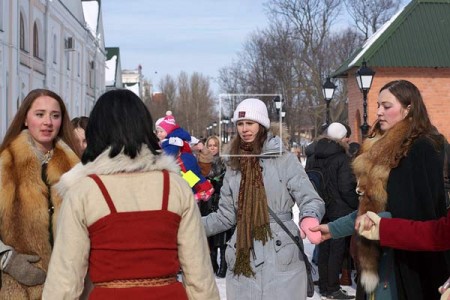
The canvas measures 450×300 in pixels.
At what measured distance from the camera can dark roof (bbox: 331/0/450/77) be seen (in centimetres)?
3031

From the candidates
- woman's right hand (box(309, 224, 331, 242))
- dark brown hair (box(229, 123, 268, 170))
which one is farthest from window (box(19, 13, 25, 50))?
woman's right hand (box(309, 224, 331, 242))

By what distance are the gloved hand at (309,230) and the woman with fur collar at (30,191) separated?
1435 mm

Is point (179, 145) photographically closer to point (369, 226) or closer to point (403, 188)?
point (403, 188)

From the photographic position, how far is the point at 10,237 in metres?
4.16

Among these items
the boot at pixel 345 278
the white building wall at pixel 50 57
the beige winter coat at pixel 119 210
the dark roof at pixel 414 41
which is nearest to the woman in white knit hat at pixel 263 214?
the beige winter coat at pixel 119 210

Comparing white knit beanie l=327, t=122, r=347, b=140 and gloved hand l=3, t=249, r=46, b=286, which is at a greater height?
white knit beanie l=327, t=122, r=347, b=140

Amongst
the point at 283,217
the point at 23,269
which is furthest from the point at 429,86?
the point at 23,269

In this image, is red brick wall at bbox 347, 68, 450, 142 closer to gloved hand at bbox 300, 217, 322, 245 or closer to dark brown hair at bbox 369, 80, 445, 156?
gloved hand at bbox 300, 217, 322, 245

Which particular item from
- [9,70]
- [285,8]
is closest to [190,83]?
[285,8]

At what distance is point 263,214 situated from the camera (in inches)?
191

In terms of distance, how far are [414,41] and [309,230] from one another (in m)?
27.7

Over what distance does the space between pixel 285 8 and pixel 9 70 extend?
30.1m

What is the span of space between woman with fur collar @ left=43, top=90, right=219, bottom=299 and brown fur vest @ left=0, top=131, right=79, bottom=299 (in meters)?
0.98

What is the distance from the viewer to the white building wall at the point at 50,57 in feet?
85.5
